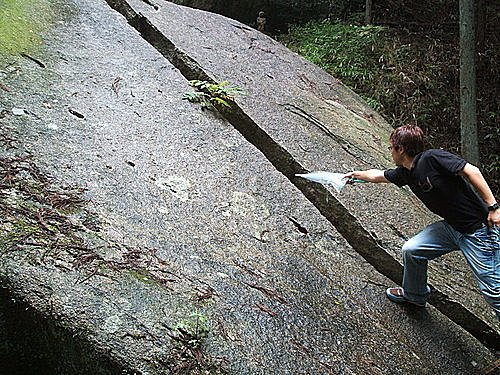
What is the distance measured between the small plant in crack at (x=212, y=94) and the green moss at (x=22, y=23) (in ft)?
5.66

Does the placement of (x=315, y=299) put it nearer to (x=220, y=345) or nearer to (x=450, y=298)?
(x=220, y=345)

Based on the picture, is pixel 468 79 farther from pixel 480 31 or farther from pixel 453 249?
pixel 453 249

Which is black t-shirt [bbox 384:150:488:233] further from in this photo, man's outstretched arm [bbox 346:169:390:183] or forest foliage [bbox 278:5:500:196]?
forest foliage [bbox 278:5:500:196]

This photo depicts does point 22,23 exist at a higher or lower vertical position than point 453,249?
higher

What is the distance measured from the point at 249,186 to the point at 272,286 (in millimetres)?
1295

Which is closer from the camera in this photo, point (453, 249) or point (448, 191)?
point (448, 191)

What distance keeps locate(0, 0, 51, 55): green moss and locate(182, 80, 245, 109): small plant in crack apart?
172 centimetres

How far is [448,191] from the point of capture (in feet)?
12.1

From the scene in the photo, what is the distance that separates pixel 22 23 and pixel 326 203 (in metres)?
3.86

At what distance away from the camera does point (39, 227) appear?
3.22 m

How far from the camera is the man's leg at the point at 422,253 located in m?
4.02

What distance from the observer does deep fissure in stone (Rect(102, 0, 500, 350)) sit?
436 cm

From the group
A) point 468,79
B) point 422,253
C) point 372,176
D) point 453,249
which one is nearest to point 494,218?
point 453,249

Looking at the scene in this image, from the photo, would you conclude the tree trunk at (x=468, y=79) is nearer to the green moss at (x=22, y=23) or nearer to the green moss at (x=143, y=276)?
the green moss at (x=22, y=23)
